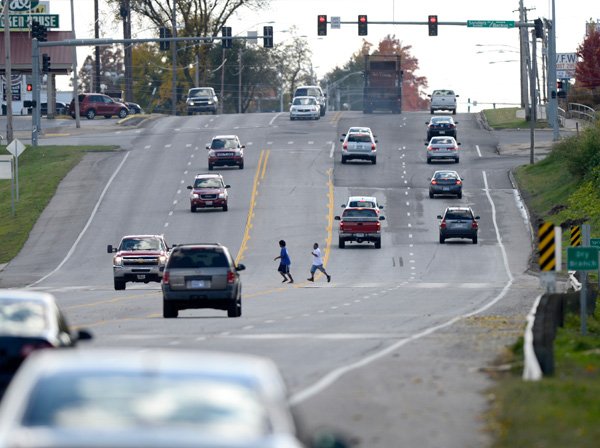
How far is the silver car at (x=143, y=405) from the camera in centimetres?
661

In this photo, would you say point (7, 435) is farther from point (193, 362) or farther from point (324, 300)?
point (324, 300)

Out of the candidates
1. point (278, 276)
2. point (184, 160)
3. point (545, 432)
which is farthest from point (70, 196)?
point (545, 432)

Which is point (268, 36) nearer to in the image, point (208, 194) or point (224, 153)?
point (224, 153)

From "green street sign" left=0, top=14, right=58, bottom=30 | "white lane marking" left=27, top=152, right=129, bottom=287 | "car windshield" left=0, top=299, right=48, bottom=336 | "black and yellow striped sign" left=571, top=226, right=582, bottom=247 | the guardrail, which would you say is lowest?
"white lane marking" left=27, top=152, right=129, bottom=287

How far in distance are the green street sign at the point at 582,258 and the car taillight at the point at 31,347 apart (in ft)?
39.8

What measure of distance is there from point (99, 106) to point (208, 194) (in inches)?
1809

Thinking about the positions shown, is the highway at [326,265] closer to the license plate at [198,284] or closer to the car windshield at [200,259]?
the license plate at [198,284]

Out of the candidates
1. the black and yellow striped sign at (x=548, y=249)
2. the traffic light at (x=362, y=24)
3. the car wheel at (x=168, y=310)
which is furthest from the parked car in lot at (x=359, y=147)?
the black and yellow striped sign at (x=548, y=249)

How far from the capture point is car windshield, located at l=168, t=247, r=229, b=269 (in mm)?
28609

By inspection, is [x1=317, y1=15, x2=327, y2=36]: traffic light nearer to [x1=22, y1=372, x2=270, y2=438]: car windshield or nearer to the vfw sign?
the vfw sign

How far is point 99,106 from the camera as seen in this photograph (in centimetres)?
10819

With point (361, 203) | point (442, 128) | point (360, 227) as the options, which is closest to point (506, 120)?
point (442, 128)

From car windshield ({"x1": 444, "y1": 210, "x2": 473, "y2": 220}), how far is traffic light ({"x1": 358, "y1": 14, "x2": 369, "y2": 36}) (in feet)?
63.1

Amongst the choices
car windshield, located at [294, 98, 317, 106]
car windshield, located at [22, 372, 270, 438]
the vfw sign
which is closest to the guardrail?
car windshield, located at [294, 98, 317, 106]
